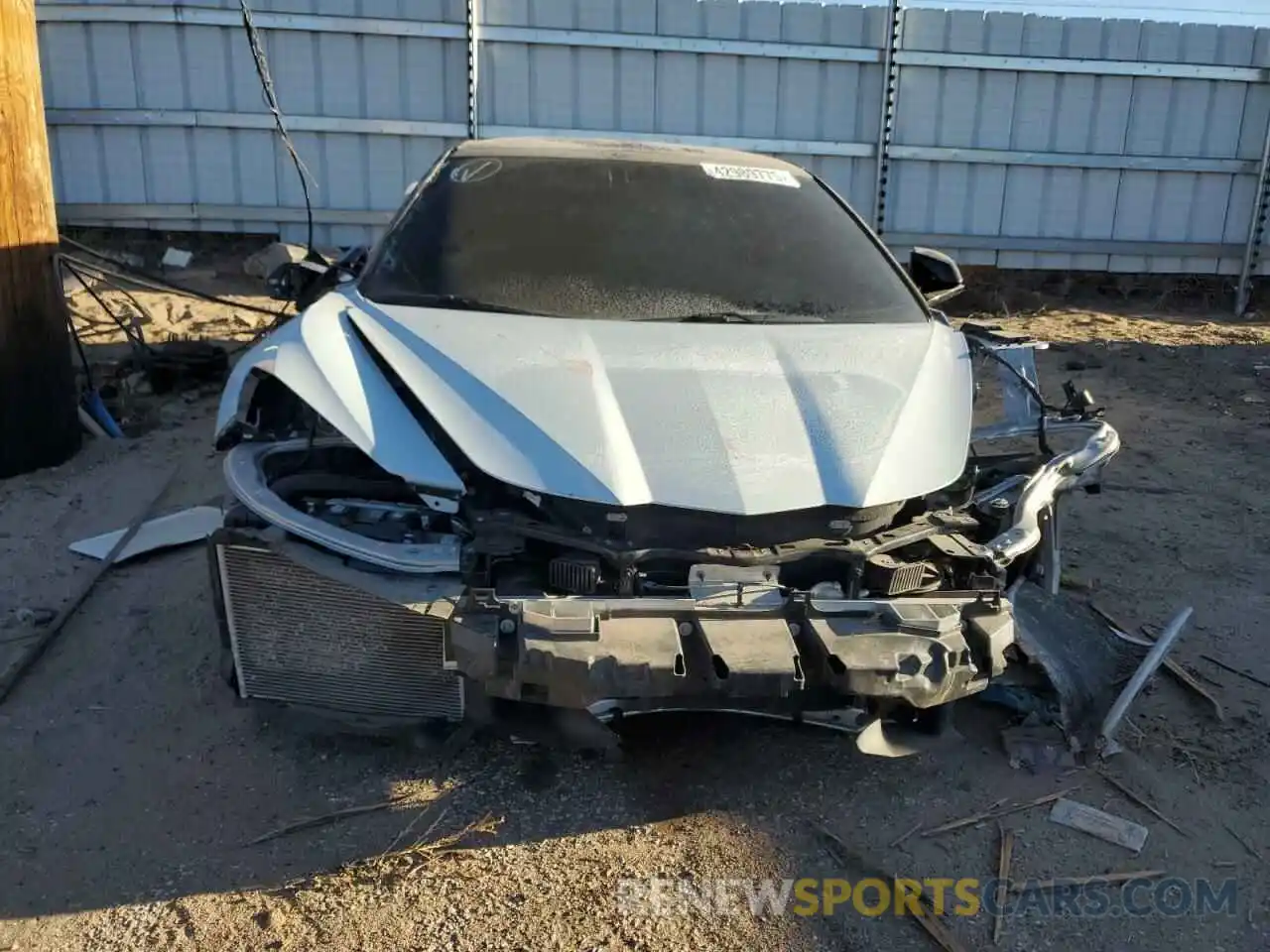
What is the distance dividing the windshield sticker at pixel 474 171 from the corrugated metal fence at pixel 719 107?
5.23m

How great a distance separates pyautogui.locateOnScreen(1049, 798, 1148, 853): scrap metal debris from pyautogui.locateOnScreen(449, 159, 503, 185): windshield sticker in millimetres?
2828

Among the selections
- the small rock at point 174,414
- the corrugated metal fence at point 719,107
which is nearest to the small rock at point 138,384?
the small rock at point 174,414

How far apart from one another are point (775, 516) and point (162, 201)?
25.6 feet

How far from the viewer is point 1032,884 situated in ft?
8.52

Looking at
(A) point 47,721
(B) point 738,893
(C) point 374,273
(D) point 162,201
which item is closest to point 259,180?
(D) point 162,201

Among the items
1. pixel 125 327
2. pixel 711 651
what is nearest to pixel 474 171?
pixel 711 651

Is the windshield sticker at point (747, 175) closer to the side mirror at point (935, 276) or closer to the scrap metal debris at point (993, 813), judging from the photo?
the side mirror at point (935, 276)

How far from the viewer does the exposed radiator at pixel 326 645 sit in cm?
268

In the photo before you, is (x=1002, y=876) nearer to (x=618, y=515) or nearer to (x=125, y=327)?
(x=618, y=515)

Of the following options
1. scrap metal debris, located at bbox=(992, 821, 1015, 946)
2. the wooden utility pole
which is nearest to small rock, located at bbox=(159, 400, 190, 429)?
the wooden utility pole

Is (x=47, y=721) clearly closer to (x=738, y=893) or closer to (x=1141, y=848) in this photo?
(x=738, y=893)

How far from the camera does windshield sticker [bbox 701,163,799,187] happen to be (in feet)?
13.4

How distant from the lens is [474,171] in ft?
13.0

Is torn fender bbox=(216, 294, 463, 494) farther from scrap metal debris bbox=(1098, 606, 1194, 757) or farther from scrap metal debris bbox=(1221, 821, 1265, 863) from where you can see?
scrap metal debris bbox=(1221, 821, 1265, 863)
